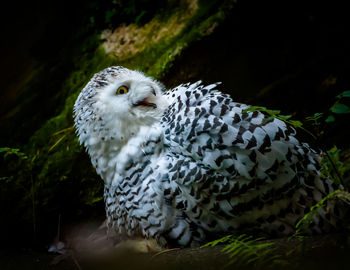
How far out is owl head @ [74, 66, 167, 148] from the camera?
185 centimetres

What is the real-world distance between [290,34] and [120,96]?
1961mm

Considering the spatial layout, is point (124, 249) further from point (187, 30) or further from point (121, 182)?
point (187, 30)

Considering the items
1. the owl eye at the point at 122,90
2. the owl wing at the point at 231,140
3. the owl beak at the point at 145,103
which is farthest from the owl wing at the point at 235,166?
the owl eye at the point at 122,90

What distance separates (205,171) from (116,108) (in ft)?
2.23

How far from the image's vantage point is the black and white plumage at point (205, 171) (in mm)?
1551

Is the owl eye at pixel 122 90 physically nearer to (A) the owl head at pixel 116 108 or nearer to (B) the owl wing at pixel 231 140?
(A) the owl head at pixel 116 108

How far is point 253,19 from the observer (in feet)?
9.11

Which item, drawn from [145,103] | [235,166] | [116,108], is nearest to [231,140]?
[235,166]

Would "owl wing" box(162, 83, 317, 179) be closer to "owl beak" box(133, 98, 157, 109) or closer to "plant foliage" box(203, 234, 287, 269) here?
"owl beak" box(133, 98, 157, 109)

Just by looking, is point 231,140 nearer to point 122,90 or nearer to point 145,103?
point 145,103

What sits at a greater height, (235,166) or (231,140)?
(231,140)

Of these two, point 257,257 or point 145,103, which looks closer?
point 257,257

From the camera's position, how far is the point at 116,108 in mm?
1841

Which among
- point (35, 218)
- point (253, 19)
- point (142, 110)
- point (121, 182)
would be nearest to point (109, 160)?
point (121, 182)
